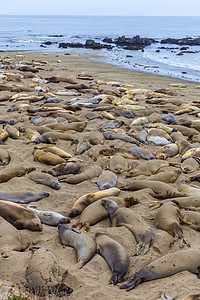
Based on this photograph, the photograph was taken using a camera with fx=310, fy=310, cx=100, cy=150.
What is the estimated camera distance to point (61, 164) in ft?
17.9

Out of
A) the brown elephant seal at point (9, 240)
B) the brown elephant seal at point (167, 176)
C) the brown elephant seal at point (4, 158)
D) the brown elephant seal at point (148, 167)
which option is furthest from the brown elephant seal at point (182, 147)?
the brown elephant seal at point (9, 240)

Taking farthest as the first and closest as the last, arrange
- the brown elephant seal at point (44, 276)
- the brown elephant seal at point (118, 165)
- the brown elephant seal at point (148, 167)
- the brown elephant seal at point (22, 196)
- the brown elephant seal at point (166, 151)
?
the brown elephant seal at point (166, 151), the brown elephant seal at point (118, 165), the brown elephant seal at point (148, 167), the brown elephant seal at point (22, 196), the brown elephant seal at point (44, 276)

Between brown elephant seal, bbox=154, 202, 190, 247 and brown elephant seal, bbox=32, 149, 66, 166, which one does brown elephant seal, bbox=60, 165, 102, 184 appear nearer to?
brown elephant seal, bbox=32, 149, 66, 166

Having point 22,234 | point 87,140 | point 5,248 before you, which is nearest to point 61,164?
point 87,140

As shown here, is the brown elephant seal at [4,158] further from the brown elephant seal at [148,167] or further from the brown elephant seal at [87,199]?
the brown elephant seal at [148,167]

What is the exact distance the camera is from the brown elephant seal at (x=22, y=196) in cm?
431

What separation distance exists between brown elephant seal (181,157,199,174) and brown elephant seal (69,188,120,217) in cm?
156

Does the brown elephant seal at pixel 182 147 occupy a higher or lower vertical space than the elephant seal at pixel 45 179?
higher

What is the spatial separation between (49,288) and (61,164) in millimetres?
2961

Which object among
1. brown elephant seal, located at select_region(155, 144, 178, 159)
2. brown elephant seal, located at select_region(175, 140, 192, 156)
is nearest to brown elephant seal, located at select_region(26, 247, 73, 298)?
brown elephant seal, located at select_region(155, 144, 178, 159)

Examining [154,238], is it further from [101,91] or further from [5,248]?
[101,91]

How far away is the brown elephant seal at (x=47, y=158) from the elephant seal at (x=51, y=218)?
170 centimetres

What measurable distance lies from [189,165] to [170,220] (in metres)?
2.03

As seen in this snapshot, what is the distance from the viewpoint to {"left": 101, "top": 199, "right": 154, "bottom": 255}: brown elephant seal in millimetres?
3518
